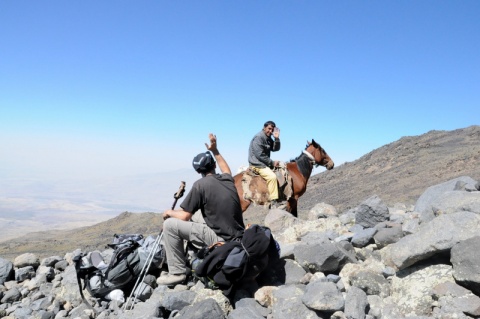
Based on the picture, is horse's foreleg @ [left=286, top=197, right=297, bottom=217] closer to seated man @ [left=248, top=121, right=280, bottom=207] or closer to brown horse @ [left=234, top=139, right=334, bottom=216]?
brown horse @ [left=234, top=139, right=334, bottom=216]

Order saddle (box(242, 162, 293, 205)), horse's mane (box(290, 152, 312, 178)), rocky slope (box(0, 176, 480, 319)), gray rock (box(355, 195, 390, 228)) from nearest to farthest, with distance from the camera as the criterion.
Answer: rocky slope (box(0, 176, 480, 319))
gray rock (box(355, 195, 390, 228))
saddle (box(242, 162, 293, 205))
horse's mane (box(290, 152, 312, 178))

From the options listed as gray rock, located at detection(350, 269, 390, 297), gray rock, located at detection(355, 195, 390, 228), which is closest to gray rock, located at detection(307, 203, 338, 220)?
gray rock, located at detection(355, 195, 390, 228)

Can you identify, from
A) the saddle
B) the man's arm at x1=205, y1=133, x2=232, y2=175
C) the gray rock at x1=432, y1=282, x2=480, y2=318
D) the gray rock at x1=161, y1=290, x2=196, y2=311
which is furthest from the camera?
the saddle

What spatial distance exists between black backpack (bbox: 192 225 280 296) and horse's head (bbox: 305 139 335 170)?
23.4 feet

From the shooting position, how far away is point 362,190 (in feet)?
85.2

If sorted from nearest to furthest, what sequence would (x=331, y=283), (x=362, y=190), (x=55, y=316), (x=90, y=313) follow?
(x=331, y=283) → (x=90, y=313) → (x=55, y=316) → (x=362, y=190)

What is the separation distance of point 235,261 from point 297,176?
6704 mm

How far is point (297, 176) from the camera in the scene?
38.8ft

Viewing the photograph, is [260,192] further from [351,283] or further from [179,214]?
[351,283]

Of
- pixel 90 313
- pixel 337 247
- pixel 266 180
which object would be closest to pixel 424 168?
pixel 266 180

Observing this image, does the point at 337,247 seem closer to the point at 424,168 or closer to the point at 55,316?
the point at 55,316

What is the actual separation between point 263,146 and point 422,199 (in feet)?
14.2

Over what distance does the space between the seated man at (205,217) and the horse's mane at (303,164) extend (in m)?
6.00

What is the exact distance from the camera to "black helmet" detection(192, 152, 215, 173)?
626 centimetres
